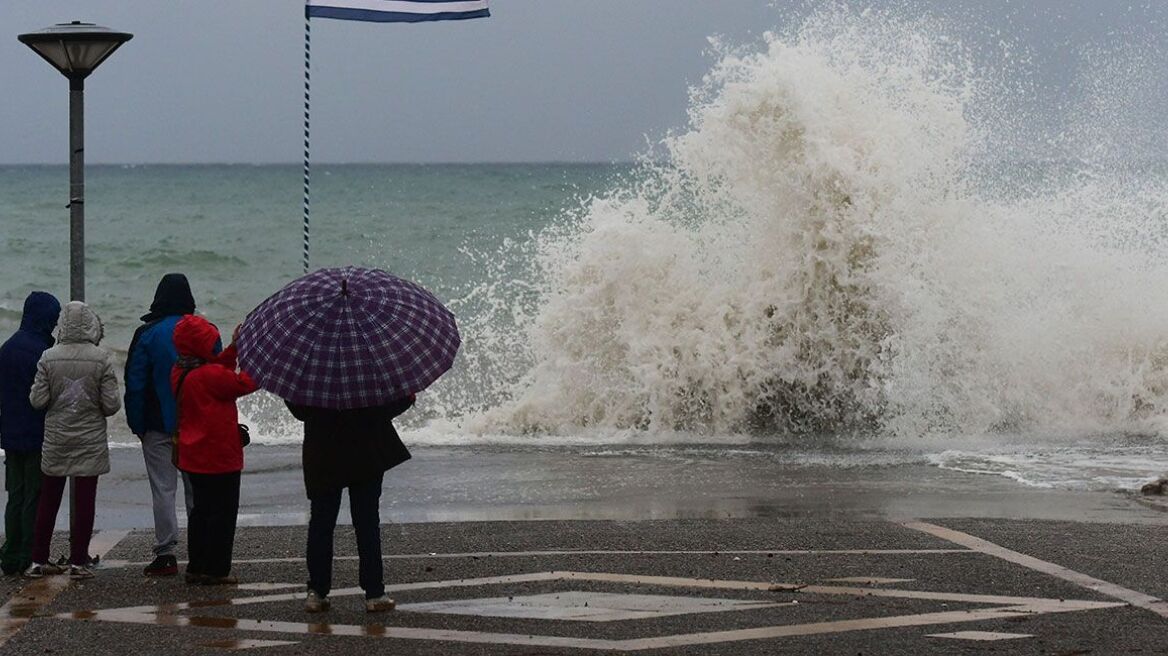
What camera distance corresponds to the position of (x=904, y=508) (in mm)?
11438

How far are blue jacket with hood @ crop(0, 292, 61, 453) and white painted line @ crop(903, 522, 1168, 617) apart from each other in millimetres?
5463

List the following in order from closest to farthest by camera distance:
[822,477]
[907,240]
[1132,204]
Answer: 1. [822,477]
2. [907,240]
3. [1132,204]

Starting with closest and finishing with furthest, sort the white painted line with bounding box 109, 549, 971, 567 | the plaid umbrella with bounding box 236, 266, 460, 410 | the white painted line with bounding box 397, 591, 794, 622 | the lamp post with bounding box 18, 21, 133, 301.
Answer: the plaid umbrella with bounding box 236, 266, 460, 410 → the white painted line with bounding box 397, 591, 794, 622 → the white painted line with bounding box 109, 549, 971, 567 → the lamp post with bounding box 18, 21, 133, 301

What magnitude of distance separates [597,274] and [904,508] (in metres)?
8.37

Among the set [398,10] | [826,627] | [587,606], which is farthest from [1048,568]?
[398,10]

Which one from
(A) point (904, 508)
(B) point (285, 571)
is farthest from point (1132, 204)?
(B) point (285, 571)

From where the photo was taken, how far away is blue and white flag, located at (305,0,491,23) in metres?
12.2

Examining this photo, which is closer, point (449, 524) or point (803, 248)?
point (449, 524)

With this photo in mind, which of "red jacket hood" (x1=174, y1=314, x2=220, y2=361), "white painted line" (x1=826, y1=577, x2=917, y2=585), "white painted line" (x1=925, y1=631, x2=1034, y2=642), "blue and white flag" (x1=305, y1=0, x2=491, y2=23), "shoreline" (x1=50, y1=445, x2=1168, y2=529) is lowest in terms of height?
"white painted line" (x1=925, y1=631, x2=1034, y2=642)

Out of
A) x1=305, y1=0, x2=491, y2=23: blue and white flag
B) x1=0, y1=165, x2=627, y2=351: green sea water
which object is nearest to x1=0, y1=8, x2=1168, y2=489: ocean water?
x1=305, y1=0, x2=491, y2=23: blue and white flag

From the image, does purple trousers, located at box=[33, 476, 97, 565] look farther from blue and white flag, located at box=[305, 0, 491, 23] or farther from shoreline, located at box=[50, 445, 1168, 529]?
blue and white flag, located at box=[305, 0, 491, 23]

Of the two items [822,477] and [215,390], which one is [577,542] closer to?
[215,390]

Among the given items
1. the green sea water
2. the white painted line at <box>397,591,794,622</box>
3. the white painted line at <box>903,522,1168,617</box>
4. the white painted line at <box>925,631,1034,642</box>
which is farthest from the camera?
the green sea water

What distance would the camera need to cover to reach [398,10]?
12.5 meters
